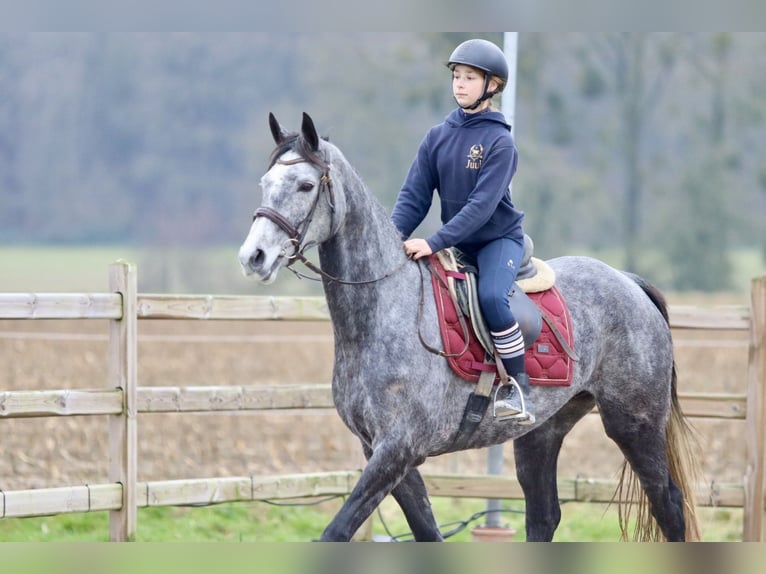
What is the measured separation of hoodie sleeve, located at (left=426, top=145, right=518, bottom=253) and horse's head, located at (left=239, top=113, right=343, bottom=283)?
0.54 m

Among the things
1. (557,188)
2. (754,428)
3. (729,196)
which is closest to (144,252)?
(557,188)

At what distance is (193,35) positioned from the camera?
54.0 meters

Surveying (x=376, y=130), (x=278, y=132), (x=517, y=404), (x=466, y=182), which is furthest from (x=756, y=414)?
(x=376, y=130)

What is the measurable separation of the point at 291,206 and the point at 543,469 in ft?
7.92

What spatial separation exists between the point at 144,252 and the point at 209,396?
27153mm

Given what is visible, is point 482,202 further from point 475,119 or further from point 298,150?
point 298,150

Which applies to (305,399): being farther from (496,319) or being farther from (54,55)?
(54,55)

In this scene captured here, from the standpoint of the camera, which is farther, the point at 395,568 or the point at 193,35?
the point at 193,35

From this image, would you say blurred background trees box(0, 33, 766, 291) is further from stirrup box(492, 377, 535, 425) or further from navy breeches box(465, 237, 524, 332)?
stirrup box(492, 377, 535, 425)

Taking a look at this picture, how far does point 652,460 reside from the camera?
5.95m

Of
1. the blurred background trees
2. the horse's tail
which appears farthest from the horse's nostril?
the blurred background trees

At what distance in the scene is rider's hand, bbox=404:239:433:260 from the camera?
508 cm

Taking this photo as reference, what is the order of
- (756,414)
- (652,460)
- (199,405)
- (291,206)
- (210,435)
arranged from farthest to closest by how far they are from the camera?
(210,435) < (756,414) < (199,405) < (652,460) < (291,206)

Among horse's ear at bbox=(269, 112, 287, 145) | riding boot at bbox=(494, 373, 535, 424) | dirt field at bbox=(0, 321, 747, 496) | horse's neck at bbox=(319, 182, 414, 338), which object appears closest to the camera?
horse's ear at bbox=(269, 112, 287, 145)
